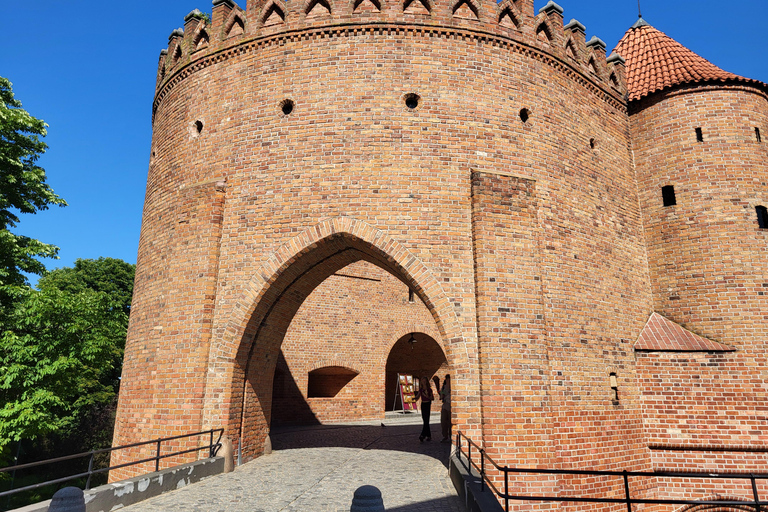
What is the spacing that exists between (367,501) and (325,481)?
4207mm

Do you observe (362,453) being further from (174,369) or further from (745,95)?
(745,95)

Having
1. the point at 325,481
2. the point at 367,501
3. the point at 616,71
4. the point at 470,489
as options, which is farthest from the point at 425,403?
the point at 616,71

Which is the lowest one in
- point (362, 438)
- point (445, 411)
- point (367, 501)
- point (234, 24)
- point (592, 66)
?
point (362, 438)

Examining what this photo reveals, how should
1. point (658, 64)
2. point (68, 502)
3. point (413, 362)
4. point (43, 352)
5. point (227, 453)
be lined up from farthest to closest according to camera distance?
point (413, 362), point (43, 352), point (658, 64), point (227, 453), point (68, 502)

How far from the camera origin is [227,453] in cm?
769

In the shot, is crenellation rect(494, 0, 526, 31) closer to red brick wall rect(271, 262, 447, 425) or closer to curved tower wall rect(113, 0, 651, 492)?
curved tower wall rect(113, 0, 651, 492)

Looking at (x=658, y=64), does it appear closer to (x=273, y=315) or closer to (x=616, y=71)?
(x=616, y=71)

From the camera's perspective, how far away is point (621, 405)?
8938 mm

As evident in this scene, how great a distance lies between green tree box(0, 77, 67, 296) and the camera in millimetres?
12891

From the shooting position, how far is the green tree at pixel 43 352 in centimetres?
1243

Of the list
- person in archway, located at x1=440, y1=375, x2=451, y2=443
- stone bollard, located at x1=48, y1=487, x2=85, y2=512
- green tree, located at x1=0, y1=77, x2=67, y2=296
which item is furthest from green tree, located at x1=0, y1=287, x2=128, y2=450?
stone bollard, located at x1=48, y1=487, x2=85, y2=512

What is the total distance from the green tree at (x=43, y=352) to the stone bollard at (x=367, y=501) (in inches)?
497

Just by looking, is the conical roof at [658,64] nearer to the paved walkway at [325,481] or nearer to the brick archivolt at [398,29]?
the brick archivolt at [398,29]

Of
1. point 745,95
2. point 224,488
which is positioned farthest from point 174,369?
point 745,95
